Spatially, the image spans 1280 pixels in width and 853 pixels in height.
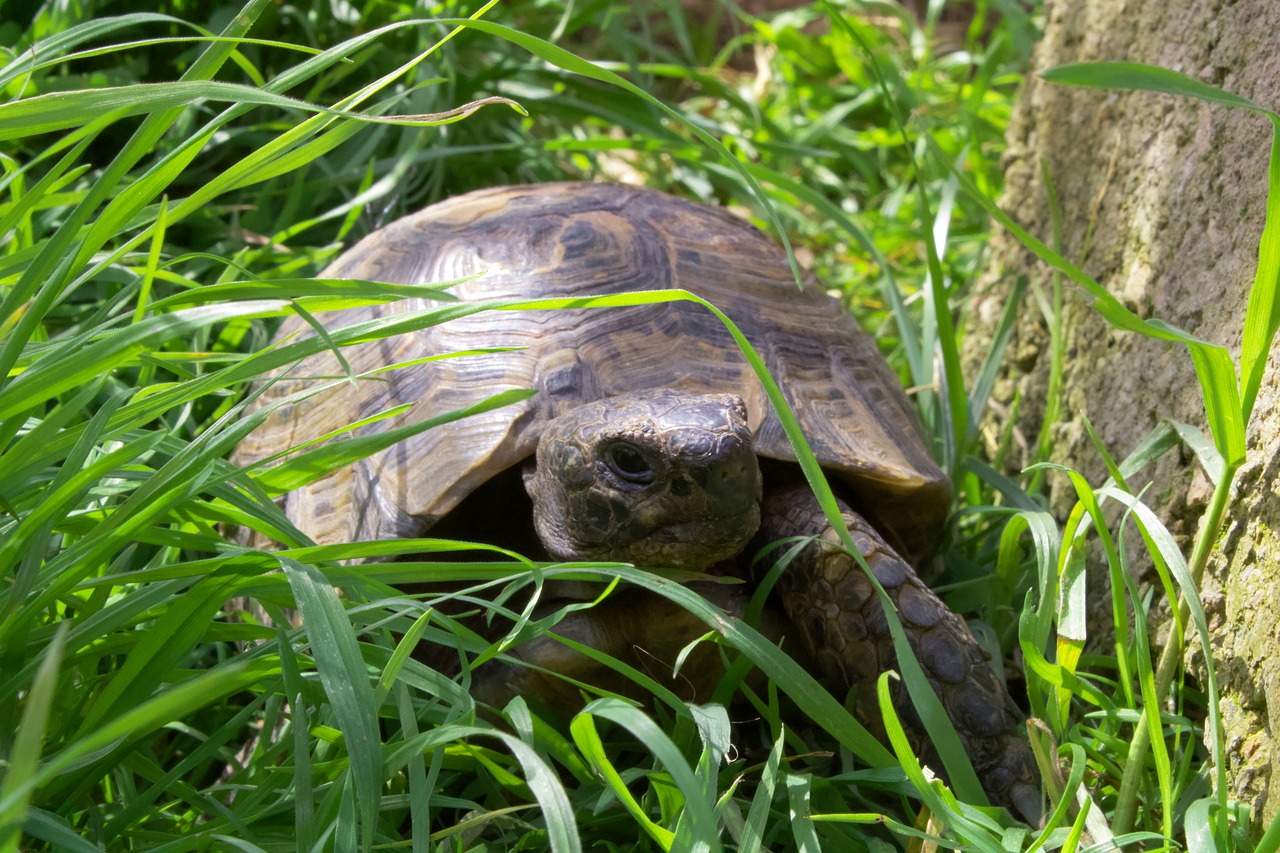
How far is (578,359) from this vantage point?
189 centimetres

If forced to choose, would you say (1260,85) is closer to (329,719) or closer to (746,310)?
(746,310)

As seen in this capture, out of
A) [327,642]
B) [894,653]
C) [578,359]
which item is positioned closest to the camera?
[327,642]

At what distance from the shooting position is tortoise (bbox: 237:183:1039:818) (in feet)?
5.33

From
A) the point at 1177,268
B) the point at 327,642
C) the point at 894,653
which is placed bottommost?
the point at 894,653

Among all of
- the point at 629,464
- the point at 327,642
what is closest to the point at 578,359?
the point at 629,464

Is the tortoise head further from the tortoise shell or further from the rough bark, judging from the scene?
the rough bark

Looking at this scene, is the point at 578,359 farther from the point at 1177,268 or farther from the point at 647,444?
the point at 1177,268

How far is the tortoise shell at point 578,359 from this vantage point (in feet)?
5.98

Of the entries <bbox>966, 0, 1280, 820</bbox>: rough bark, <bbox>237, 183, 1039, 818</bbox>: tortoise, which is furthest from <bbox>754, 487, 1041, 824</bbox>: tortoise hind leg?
<bbox>966, 0, 1280, 820</bbox>: rough bark

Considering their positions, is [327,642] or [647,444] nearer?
[327,642]

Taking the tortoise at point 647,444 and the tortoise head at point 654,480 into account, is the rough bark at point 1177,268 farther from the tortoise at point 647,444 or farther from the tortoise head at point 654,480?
the tortoise head at point 654,480

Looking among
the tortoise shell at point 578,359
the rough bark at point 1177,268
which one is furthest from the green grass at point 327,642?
the tortoise shell at point 578,359

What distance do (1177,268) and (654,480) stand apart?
105cm

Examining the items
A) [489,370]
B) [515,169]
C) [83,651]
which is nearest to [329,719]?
[83,651]
